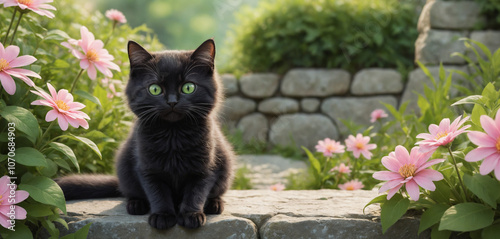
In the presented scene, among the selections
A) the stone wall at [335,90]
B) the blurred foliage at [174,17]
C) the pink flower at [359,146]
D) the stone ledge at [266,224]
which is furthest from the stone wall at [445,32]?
the blurred foliage at [174,17]

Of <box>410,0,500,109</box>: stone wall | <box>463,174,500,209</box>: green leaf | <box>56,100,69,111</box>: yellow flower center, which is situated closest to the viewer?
<box>463,174,500,209</box>: green leaf

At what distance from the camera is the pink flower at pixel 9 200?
1579 mm

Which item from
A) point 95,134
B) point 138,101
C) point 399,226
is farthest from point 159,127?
point 399,226

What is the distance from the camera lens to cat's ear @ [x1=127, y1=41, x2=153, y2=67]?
197cm

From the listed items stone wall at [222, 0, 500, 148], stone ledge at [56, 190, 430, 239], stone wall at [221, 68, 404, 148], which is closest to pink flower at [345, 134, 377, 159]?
stone ledge at [56, 190, 430, 239]

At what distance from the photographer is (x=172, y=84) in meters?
1.90

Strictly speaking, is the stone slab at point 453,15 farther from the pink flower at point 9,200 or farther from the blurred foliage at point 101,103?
the pink flower at point 9,200

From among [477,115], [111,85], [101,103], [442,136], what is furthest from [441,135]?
[111,85]

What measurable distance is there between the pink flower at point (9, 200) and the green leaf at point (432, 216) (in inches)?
56.9

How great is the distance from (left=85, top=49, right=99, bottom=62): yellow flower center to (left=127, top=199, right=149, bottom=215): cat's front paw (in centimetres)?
68

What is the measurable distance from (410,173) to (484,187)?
0.25 meters

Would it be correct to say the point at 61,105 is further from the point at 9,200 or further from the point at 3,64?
the point at 9,200

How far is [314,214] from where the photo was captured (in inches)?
77.3

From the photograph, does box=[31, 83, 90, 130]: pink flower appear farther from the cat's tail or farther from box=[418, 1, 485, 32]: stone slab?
box=[418, 1, 485, 32]: stone slab
